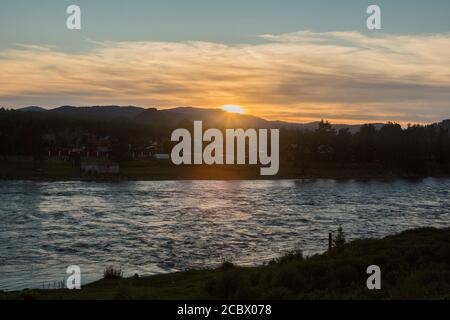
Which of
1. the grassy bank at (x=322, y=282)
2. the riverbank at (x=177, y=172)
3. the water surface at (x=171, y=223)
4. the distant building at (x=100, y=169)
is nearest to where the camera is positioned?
the grassy bank at (x=322, y=282)

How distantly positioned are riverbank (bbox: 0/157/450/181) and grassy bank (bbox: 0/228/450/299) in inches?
2988

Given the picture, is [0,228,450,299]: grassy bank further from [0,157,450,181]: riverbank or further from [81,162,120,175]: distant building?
[81,162,120,175]: distant building

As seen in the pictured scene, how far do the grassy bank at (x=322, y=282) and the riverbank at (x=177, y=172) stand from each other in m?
75.9

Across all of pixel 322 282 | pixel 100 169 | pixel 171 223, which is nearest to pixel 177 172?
pixel 100 169

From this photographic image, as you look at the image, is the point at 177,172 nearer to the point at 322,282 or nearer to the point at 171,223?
the point at 171,223

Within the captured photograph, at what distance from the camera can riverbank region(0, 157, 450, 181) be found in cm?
9700

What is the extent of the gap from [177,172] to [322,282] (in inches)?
3616

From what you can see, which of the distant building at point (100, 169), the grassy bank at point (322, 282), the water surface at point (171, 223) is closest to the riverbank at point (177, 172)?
the distant building at point (100, 169)

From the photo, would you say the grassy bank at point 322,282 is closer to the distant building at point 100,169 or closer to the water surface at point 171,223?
the water surface at point 171,223

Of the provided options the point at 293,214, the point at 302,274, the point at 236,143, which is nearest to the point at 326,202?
the point at 293,214

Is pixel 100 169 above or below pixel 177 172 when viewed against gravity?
above

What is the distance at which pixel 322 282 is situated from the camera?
18234 mm

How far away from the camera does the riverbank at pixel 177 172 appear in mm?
97000
